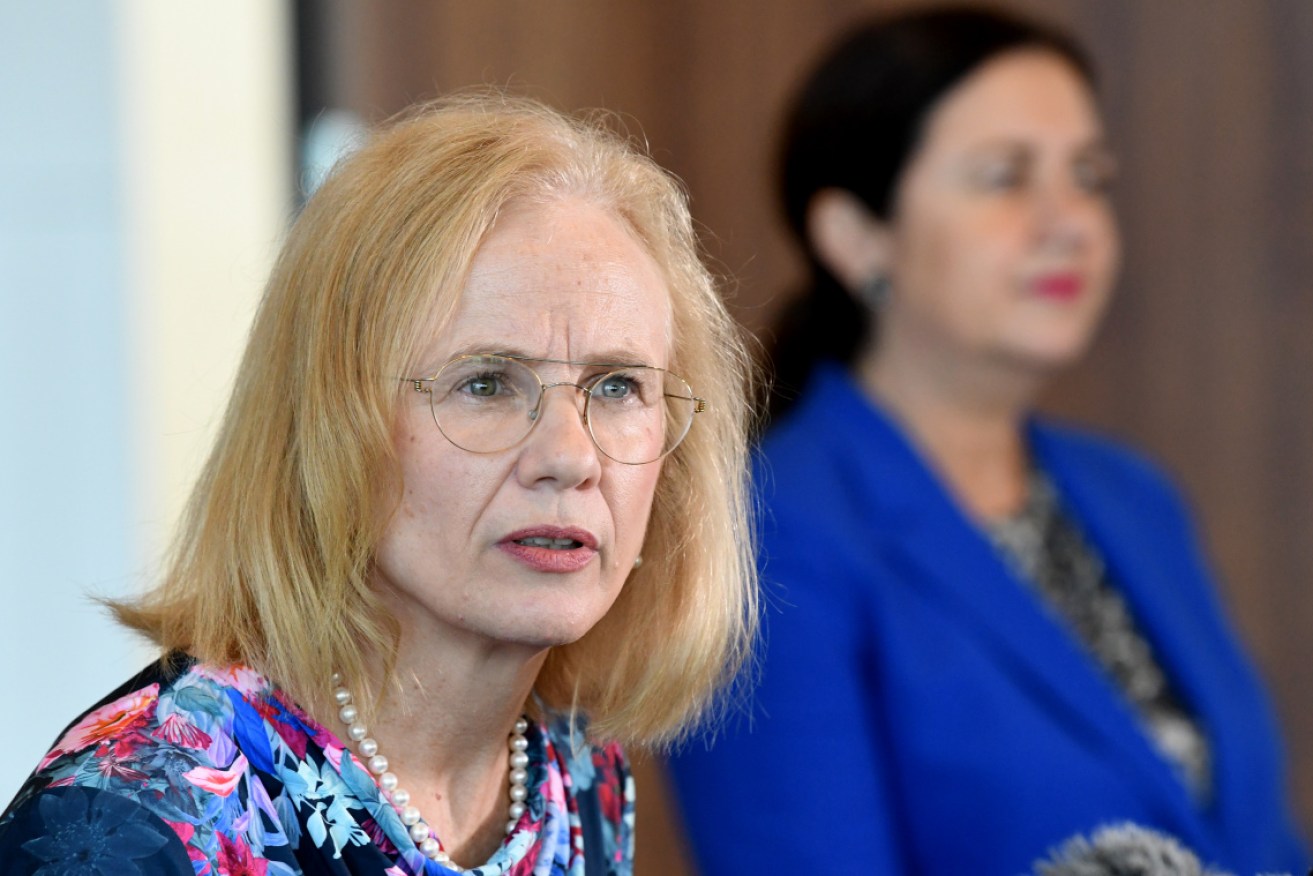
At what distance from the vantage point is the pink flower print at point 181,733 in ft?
3.53

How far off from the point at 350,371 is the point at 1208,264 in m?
2.50

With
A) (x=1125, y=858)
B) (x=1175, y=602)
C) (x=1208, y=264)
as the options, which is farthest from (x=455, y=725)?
(x=1208, y=264)

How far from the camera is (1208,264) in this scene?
10.5 ft

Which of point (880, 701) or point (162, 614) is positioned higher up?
point (162, 614)

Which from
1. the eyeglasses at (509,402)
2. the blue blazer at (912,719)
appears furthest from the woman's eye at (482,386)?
the blue blazer at (912,719)

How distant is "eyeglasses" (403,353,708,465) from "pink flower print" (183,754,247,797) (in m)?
0.27

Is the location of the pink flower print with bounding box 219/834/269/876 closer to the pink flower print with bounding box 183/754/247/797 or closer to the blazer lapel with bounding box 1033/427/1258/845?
the pink flower print with bounding box 183/754/247/797

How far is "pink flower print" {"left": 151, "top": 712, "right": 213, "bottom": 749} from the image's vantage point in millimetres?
1077

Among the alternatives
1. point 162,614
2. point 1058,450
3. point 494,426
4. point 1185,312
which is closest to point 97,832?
point 162,614

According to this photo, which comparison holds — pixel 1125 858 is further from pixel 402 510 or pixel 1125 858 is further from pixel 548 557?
pixel 402 510

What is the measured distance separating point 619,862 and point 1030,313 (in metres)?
1.20

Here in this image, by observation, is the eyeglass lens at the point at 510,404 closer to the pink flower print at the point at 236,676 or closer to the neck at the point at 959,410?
the pink flower print at the point at 236,676

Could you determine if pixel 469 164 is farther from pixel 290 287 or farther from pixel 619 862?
pixel 619 862

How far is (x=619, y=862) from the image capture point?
139 cm
